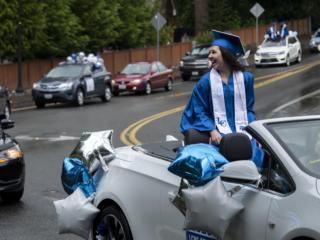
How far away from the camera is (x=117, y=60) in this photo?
1583 inches

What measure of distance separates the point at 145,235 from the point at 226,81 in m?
1.41

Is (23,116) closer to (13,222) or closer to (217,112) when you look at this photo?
(13,222)

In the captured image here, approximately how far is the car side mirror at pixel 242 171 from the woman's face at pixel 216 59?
1.48 m

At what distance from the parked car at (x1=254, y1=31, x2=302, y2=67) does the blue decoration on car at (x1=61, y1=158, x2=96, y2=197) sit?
3620 cm

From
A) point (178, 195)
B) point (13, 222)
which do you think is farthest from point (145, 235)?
point (13, 222)

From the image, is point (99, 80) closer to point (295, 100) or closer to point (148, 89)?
point (148, 89)

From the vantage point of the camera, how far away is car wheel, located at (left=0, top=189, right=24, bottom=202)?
940 cm

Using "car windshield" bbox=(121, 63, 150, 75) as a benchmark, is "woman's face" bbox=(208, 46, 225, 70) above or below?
above

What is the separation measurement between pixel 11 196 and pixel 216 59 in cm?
448

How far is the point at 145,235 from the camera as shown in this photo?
566 cm

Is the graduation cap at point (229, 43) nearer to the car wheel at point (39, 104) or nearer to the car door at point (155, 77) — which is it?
the car wheel at point (39, 104)

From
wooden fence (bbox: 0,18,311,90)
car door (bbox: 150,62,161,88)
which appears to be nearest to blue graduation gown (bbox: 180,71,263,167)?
car door (bbox: 150,62,161,88)

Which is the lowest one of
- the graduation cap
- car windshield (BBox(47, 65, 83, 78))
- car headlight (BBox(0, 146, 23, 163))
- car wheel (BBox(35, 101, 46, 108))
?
car wheel (BBox(35, 101, 46, 108))

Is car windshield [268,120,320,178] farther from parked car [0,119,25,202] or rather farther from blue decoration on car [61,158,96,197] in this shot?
parked car [0,119,25,202]
